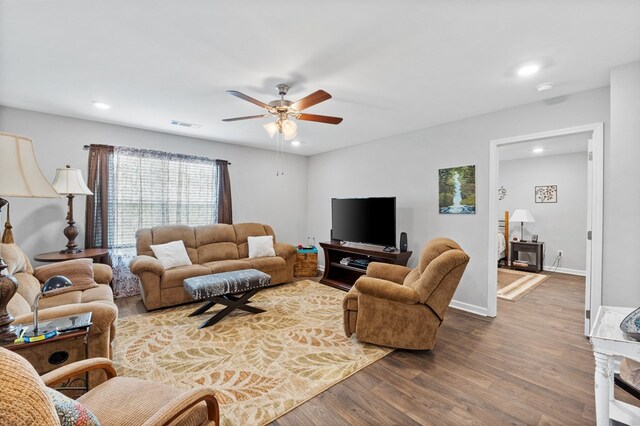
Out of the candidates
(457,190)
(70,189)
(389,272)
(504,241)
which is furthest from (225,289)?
(504,241)

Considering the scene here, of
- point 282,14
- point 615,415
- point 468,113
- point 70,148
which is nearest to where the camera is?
point 615,415

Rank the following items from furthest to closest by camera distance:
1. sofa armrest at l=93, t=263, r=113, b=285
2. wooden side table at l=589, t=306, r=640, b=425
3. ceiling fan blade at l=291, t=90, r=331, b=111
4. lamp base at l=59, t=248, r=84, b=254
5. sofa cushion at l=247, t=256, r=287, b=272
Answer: sofa cushion at l=247, t=256, r=287, b=272 < lamp base at l=59, t=248, r=84, b=254 < sofa armrest at l=93, t=263, r=113, b=285 < ceiling fan blade at l=291, t=90, r=331, b=111 < wooden side table at l=589, t=306, r=640, b=425

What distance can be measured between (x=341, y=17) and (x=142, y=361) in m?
3.12

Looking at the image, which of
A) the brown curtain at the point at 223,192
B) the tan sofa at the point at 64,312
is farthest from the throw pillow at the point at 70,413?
the brown curtain at the point at 223,192

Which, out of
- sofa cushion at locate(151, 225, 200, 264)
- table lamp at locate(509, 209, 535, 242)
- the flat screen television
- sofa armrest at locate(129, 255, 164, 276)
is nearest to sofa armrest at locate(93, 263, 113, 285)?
sofa armrest at locate(129, 255, 164, 276)

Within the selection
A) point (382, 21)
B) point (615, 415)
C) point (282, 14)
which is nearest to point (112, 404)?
point (282, 14)

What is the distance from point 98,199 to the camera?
400 centimetres

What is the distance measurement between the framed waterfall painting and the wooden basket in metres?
2.59

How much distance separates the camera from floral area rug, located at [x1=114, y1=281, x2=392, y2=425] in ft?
6.61

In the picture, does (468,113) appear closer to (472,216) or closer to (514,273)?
(472,216)

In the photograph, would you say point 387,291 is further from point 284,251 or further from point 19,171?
point 284,251

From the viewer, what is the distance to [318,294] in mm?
4289

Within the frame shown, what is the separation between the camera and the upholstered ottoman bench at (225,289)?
3.10 m

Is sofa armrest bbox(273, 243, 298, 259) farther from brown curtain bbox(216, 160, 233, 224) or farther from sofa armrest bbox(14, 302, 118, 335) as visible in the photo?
sofa armrest bbox(14, 302, 118, 335)
